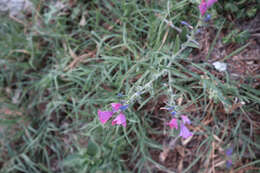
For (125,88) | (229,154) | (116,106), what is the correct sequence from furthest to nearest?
(229,154), (125,88), (116,106)

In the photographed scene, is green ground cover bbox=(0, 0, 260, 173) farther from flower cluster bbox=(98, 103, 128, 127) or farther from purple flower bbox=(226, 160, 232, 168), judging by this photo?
flower cluster bbox=(98, 103, 128, 127)

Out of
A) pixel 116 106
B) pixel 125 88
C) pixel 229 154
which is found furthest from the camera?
pixel 229 154

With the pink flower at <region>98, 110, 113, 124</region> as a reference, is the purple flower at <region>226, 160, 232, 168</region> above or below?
below

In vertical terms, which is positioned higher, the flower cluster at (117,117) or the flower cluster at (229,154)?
the flower cluster at (117,117)

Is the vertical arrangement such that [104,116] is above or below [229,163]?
above

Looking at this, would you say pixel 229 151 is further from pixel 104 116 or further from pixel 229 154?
pixel 104 116

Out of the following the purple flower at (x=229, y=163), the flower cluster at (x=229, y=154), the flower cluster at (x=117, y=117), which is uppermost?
the flower cluster at (x=117, y=117)

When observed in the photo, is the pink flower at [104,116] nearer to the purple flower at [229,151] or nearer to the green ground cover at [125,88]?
the green ground cover at [125,88]

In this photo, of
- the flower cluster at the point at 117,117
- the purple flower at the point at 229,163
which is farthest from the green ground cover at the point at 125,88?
the flower cluster at the point at 117,117

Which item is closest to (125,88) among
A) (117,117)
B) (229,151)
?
(117,117)

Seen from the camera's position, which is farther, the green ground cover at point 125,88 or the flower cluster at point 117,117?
the green ground cover at point 125,88

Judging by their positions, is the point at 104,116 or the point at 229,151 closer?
the point at 104,116

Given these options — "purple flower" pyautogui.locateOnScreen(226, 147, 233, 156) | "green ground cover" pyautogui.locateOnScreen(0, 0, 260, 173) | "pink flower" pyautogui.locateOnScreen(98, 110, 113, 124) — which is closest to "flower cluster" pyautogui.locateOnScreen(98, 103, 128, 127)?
"pink flower" pyautogui.locateOnScreen(98, 110, 113, 124)
